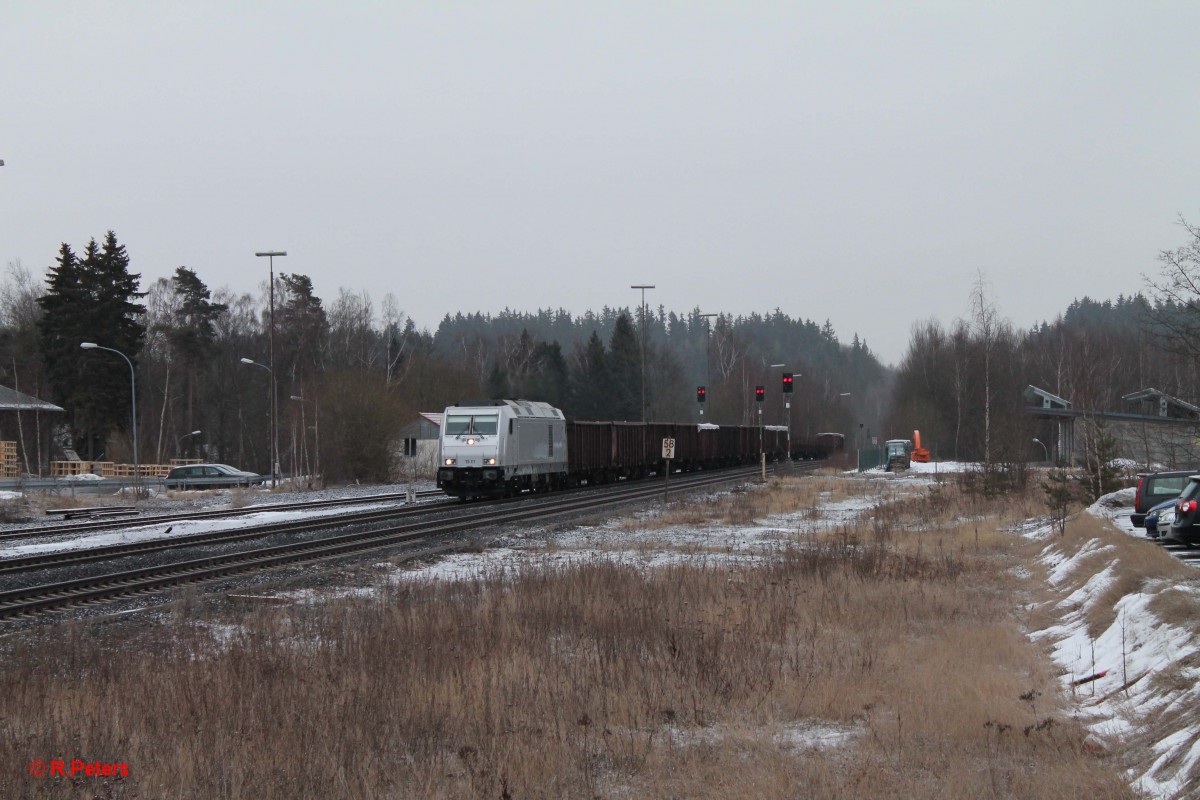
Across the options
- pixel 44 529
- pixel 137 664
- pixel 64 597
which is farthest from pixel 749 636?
pixel 44 529

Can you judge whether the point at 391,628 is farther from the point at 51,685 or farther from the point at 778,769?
the point at 778,769

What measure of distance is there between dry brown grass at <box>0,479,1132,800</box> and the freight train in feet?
69.1

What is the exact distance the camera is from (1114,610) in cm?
1034

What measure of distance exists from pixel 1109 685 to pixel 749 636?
11.0 feet

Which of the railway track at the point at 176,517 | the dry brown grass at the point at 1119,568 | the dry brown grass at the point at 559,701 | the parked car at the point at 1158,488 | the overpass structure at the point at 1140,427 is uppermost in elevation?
the overpass structure at the point at 1140,427

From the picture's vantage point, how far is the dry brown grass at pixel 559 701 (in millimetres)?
6383

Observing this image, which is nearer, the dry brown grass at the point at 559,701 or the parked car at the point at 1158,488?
the dry brown grass at the point at 559,701

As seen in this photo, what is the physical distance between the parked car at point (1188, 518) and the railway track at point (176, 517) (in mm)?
22372

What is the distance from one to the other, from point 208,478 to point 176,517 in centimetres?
2631

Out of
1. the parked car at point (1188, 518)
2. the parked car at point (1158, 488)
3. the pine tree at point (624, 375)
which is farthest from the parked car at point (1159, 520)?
the pine tree at point (624, 375)

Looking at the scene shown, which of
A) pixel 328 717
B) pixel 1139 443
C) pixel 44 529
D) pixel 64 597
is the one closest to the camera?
pixel 328 717

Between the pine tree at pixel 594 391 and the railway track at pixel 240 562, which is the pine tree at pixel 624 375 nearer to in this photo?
the pine tree at pixel 594 391

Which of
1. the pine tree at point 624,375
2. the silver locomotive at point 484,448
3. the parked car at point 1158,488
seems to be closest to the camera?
the parked car at point 1158,488
